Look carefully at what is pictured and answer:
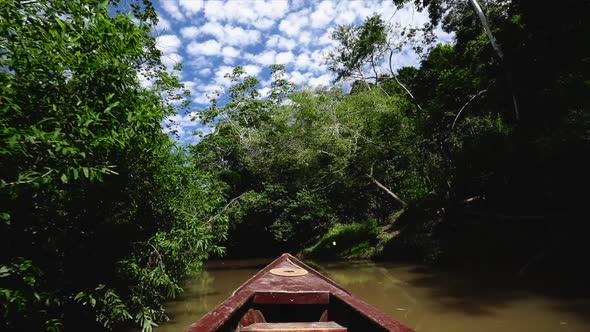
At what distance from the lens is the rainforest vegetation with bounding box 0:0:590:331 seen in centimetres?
286

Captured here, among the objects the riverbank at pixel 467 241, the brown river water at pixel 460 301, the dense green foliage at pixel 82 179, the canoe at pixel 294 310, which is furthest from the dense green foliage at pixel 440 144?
the canoe at pixel 294 310

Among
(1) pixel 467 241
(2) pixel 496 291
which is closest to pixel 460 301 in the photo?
(2) pixel 496 291

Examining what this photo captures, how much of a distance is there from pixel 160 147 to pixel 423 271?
28.0 ft

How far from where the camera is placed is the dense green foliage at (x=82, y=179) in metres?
2.57

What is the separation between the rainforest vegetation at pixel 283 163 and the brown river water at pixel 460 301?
0.97 metres

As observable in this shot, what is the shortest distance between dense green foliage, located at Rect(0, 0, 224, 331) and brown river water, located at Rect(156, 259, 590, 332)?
1.81m

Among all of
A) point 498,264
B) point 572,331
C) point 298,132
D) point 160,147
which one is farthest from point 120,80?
point 298,132

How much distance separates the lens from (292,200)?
17.6 metres

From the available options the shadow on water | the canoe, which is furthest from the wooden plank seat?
the shadow on water

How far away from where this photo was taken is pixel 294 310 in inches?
127

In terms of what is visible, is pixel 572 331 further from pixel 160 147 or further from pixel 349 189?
pixel 349 189

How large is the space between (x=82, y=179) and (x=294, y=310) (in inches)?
92.9

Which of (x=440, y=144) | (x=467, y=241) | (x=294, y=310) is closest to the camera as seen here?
(x=294, y=310)

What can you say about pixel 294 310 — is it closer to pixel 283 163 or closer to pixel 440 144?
pixel 440 144
